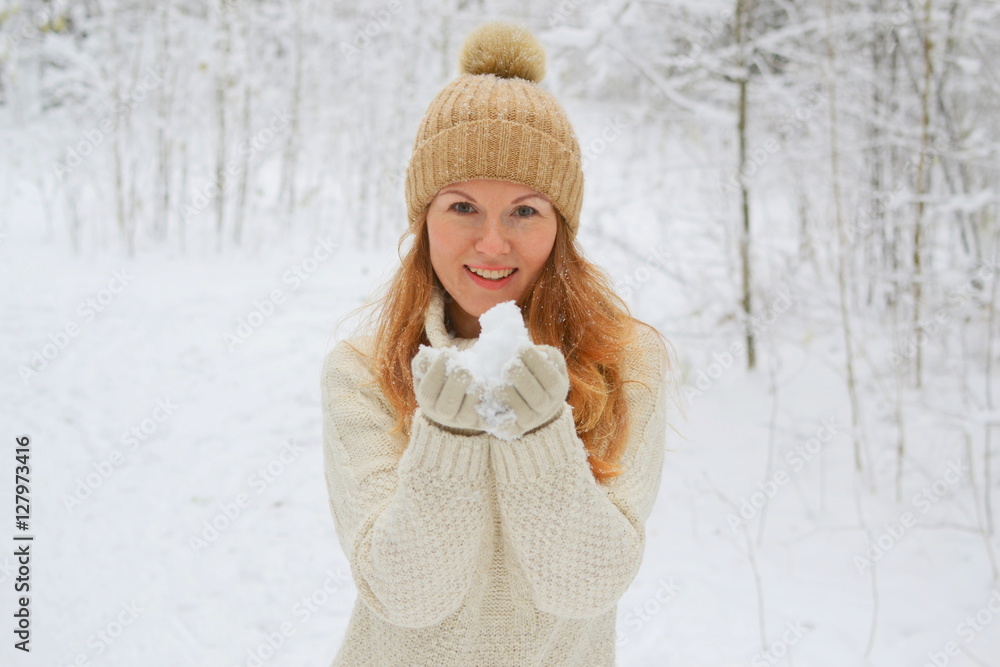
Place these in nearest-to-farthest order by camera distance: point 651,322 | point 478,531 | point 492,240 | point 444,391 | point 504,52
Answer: point 444,391, point 478,531, point 492,240, point 504,52, point 651,322

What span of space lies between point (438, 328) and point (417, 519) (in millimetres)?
420

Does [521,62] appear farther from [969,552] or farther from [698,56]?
[698,56]

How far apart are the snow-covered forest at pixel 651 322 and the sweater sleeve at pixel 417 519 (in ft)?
2.30

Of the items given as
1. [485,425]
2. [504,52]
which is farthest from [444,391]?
[504,52]

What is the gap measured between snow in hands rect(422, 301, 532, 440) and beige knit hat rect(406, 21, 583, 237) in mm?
446

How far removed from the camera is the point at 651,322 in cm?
470

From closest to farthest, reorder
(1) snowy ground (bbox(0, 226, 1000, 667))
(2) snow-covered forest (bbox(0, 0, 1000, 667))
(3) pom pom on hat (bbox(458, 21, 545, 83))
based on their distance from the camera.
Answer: (3) pom pom on hat (bbox(458, 21, 545, 83)), (1) snowy ground (bbox(0, 226, 1000, 667)), (2) snow-covered forest (bbox(0, 0, 1000, 667))

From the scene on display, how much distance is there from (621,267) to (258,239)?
4042 mm

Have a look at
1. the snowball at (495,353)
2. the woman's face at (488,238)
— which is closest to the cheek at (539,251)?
the woman's face at (488,238)

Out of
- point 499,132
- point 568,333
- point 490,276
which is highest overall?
point 499,132

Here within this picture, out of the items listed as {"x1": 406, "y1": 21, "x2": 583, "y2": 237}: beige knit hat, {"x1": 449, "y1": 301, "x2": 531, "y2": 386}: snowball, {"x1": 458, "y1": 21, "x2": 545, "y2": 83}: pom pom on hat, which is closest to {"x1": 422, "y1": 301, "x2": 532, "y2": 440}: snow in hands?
{"x1": 449, "y1": 301, "x2": 531, "y2": 386}: snowball

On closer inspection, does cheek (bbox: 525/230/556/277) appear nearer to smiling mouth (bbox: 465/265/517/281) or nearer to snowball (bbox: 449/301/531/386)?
smiling mouth (bbox: 465/265/517/281)

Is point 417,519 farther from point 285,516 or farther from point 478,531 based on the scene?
point 285,516

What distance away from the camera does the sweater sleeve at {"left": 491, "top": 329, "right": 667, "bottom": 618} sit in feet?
2.96
